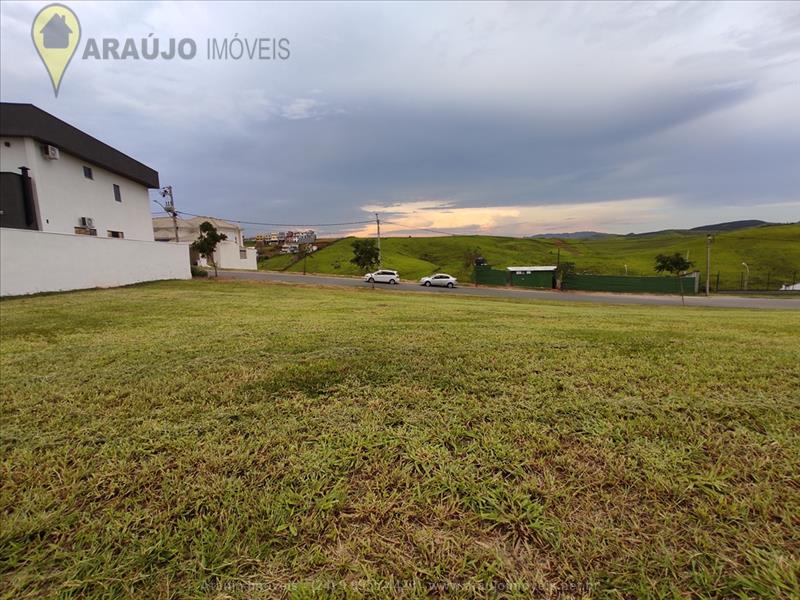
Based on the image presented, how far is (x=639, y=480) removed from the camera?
5.67ft

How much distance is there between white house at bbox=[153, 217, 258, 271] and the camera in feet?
145

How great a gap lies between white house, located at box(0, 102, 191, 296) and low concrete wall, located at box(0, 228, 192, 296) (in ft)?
0.08

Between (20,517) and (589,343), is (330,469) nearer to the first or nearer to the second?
(20,517)

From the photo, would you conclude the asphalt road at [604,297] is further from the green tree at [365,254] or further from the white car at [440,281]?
the white car at [440,281]

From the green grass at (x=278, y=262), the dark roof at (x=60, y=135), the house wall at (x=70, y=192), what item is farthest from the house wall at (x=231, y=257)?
the dark roof at (x=60, y=135)

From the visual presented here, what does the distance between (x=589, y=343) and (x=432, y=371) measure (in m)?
2.20

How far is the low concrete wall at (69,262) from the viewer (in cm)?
1157

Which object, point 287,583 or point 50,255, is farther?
point 50,255

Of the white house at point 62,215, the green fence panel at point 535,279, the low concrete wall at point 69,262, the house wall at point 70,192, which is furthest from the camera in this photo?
the green fence panel at point 535,279

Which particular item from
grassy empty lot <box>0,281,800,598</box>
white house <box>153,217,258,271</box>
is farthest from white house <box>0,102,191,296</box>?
white house <box>153,217,258,271</box>

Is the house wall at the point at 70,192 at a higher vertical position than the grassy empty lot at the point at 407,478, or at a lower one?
higher

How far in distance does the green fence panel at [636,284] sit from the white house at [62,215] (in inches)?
1384

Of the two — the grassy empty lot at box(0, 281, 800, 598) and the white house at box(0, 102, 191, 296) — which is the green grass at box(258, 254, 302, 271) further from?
the grassy empty lot at box(0, 281, 800, 598)

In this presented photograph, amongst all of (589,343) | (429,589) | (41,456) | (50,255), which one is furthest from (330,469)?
(50,255)
